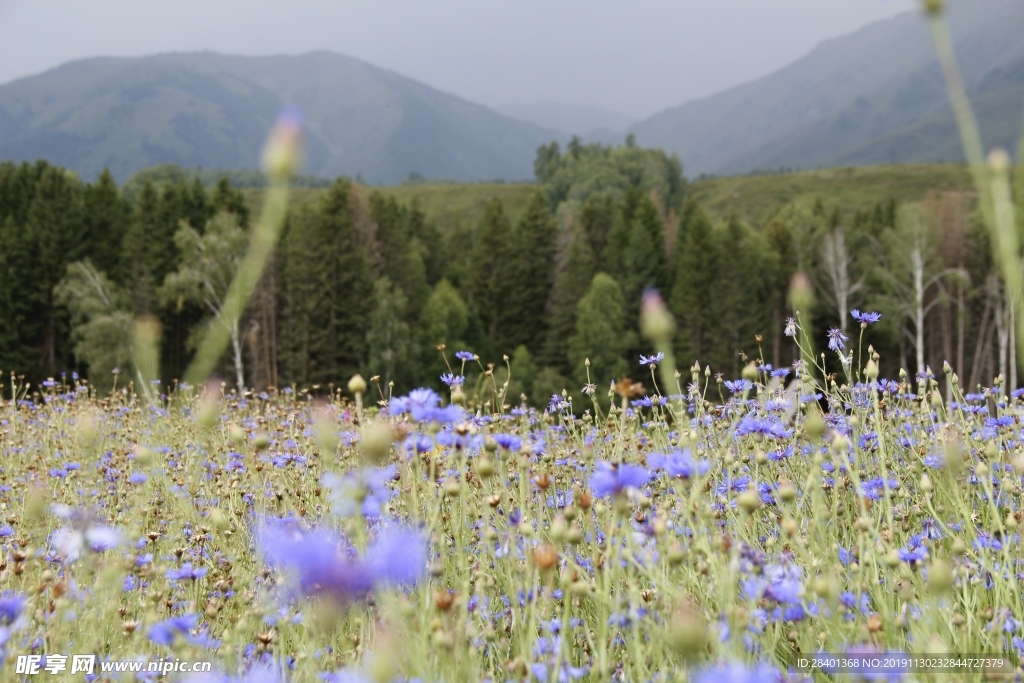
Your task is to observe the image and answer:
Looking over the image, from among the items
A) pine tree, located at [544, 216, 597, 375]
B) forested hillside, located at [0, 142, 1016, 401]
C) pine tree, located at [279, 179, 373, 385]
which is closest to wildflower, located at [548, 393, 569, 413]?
forested hillside, located at [0, 142, 1016, 401]

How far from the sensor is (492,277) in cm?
4531

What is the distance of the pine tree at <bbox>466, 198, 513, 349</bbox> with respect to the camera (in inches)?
1774

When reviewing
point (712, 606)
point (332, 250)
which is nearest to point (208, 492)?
point (712, 606)

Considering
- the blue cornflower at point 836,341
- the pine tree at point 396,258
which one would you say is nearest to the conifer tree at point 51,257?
the pine tree at point 396,258

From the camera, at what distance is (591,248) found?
46312 mm

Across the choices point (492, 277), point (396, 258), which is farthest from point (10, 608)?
point (492, 277)

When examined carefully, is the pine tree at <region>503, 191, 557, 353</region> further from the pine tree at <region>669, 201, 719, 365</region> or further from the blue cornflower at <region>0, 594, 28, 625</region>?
the blue cornflower at <region>0, 594, 28, 625</region>

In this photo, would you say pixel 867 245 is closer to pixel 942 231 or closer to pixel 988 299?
pixel 942 231

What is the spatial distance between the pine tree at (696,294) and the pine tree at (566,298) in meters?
5.50

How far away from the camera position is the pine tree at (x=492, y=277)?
148ft

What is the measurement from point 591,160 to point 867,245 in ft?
122

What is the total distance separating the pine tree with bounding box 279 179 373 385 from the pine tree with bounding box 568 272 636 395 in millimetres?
11439

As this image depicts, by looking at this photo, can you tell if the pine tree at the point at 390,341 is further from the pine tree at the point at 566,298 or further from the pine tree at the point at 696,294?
the pine tree at the point at 696,294

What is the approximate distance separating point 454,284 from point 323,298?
48.2ft
